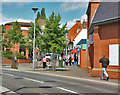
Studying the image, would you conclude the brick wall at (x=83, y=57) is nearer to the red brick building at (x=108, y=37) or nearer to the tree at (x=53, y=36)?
the tree at (x=53, y=36)

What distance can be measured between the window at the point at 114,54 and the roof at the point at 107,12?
2405 mm

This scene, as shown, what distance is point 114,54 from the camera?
1812 cm

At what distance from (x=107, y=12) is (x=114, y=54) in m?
3.81

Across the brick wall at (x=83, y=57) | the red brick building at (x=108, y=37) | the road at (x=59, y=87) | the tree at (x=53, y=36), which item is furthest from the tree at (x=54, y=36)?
the road at (x=59, y=87)

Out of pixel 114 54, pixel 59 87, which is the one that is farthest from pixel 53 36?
pixel 59 87

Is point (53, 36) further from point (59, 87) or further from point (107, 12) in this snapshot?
point (59, 87)

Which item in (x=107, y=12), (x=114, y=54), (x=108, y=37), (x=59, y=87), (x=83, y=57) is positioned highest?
(x=107, y=12)

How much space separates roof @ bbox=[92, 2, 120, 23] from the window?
7.89 ft

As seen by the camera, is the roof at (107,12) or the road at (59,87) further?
the roof at (107,12)

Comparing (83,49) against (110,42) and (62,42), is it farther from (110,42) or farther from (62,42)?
(110,42)

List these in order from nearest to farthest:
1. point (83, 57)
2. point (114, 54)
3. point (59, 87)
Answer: point (59, 87) → point (114, 54) → point (83, 57)

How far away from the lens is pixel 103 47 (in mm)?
18953

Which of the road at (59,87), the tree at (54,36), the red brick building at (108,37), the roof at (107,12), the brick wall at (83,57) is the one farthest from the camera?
the brick wall at (83,57)

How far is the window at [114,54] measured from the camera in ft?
58.9
